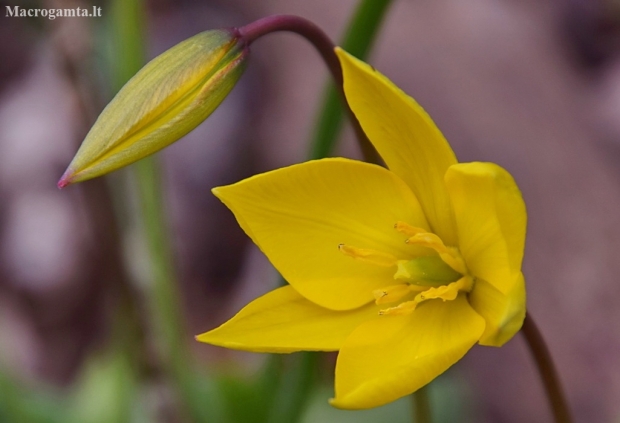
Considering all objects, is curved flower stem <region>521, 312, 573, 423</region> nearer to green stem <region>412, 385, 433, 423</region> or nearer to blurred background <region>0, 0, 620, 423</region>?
green stem <region>412, 385, 433, 423</region>

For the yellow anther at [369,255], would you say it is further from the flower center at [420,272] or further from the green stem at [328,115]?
the green stem at [328,115]

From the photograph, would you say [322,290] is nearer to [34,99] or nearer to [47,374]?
[47,374]

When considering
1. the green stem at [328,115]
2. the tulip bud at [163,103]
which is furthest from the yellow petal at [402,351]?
the tulip bud at [163,103]

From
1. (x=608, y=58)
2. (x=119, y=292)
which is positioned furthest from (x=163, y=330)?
(x=608, y=58)

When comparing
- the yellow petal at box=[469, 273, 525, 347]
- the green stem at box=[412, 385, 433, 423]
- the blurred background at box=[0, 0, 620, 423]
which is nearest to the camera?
the yellow petal at box=[469, 273, 525, 347]

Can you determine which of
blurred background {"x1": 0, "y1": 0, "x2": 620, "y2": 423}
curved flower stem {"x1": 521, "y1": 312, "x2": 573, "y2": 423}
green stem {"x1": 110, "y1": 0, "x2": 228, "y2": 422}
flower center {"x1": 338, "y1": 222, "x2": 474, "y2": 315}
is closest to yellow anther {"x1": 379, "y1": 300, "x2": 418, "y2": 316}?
flower center {"x1": 338, "y1": 222, "x2": 474, "y2": 315}

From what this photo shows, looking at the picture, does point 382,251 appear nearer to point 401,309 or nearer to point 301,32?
point 401,309
